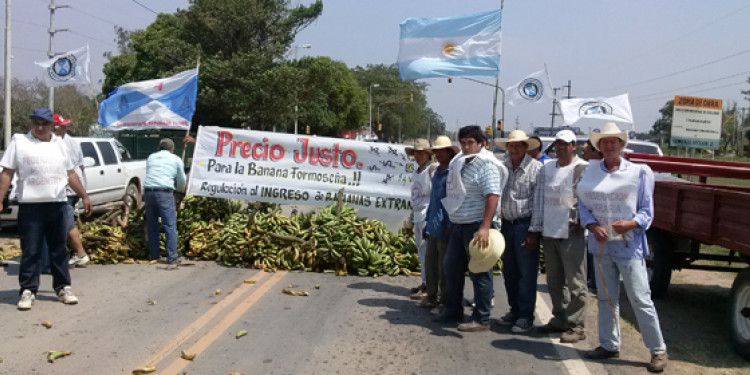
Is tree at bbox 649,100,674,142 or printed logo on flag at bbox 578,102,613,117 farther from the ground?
tree at bbox 649,100,674,142

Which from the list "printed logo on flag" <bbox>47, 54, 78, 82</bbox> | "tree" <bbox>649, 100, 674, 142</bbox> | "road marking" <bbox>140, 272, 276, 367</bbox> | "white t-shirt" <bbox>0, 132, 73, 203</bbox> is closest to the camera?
"road marking" <bbox>140, 272, 276, 367</bbox>

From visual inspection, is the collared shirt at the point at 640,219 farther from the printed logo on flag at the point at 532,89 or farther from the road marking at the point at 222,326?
the printed logo on flag at the point at 532,89

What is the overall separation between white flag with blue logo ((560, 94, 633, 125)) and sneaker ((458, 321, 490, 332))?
11.7 metres

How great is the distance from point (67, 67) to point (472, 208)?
53.7 feet

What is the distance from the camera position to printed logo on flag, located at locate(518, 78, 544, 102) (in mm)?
15508

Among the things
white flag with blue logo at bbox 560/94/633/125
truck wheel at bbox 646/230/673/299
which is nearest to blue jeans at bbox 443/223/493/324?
truck wheel at bbox 646/230/673/299

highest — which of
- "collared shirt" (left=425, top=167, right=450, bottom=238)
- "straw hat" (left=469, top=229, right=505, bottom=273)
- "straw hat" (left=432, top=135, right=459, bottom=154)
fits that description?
"straw hat" (left=432, top=135, right=459, bottom=154)

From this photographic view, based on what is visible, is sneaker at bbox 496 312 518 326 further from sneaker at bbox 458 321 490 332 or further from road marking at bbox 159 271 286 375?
road marking at bbox 159 271 286 375

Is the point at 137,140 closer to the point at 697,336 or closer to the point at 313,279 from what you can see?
the point at 313,279

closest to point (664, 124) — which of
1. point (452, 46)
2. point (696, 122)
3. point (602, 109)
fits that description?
point (696, 122)

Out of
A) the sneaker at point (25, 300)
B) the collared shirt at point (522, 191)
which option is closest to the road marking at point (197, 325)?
the sneaker at point (25, 300)

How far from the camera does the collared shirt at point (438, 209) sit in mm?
6352

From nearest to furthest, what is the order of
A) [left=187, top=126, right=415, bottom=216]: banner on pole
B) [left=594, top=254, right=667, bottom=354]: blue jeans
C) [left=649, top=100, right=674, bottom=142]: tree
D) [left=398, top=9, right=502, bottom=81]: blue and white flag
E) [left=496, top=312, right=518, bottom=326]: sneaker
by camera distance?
[left=594, top=254, right=667, bottom=354]: blue jeans, [left=496, top=312, right=518, bottom=326]: sneaker, [left=187, top=126, right=415, bottom=216]: banner on pole, [left=398, top=9, right=502, bottom=81]: blue and white flag, [left=649, top=100, right=674, bottom=142]: tree

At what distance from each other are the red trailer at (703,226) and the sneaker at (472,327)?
2262 millimetres
